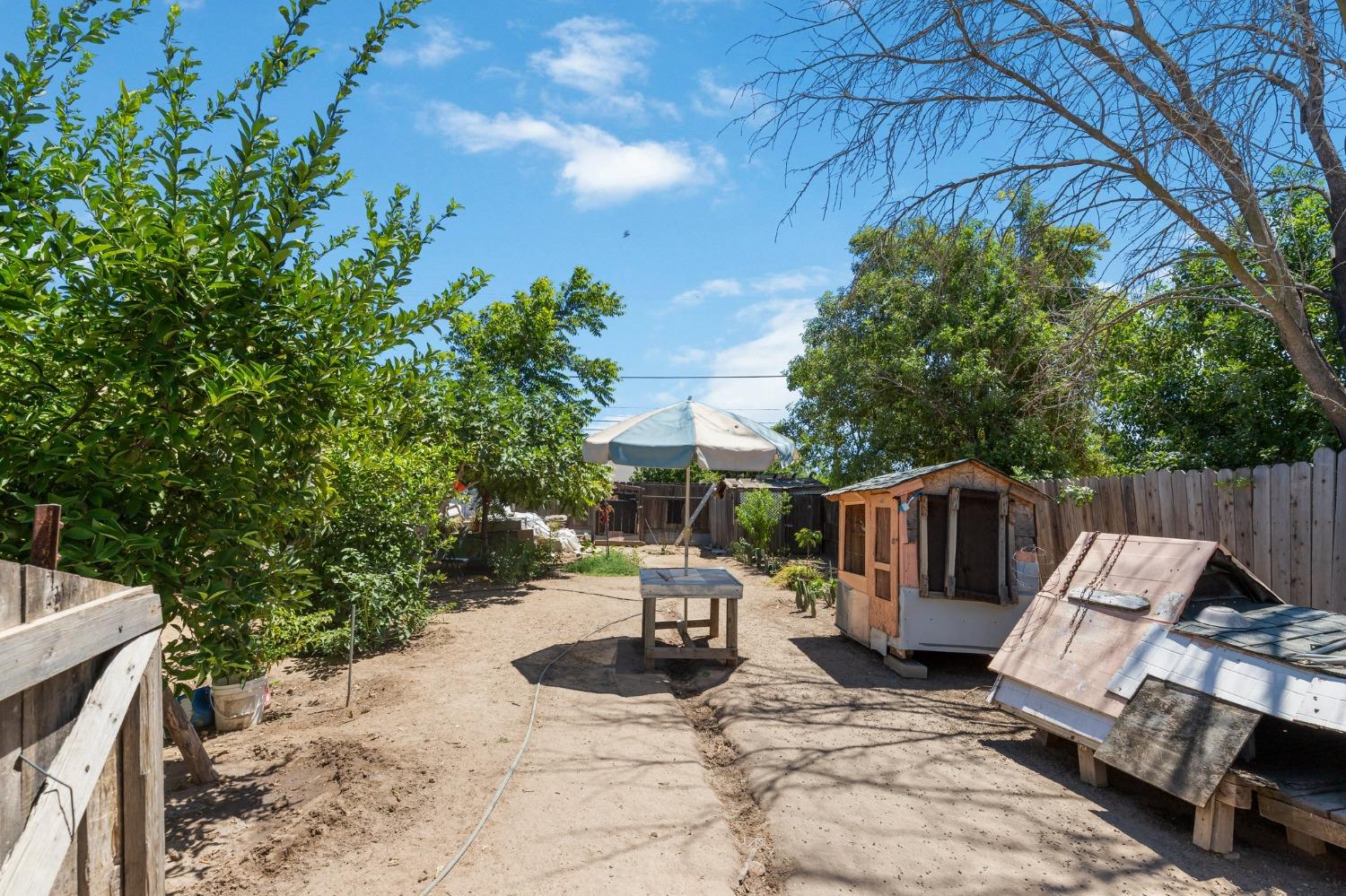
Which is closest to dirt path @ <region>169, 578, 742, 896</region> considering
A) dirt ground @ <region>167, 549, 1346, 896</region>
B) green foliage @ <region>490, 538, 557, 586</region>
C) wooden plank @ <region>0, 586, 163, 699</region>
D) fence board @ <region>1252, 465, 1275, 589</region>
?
dirt ground @ <region>167, 549, 1346, 896</region>

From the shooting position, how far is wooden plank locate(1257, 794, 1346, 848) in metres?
3.25

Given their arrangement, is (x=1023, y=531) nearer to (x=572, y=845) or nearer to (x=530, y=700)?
(x=530, y=700)

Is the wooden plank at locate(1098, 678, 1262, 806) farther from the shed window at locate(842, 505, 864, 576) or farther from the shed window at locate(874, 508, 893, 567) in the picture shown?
the shed window at locate(842, 505, 864, 576)

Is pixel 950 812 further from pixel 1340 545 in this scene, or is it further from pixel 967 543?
pixel 967 543

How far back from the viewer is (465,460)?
11.1m

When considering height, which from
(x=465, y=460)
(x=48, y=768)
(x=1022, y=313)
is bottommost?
(x=48, y=768)

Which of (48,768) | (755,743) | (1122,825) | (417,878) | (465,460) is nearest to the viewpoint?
(48,768)

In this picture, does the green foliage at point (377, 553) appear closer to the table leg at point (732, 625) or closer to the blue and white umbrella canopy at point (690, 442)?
the blue and white umbrella canopy at point (690, 442)

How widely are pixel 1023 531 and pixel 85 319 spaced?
708 cm

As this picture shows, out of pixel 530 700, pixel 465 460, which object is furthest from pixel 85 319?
pixel 465 460

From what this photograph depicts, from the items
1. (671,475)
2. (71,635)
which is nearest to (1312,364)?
(71,635)

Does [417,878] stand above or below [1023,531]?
below

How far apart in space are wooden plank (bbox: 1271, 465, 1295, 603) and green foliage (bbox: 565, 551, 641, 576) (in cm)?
964

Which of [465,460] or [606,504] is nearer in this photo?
[465,460]
